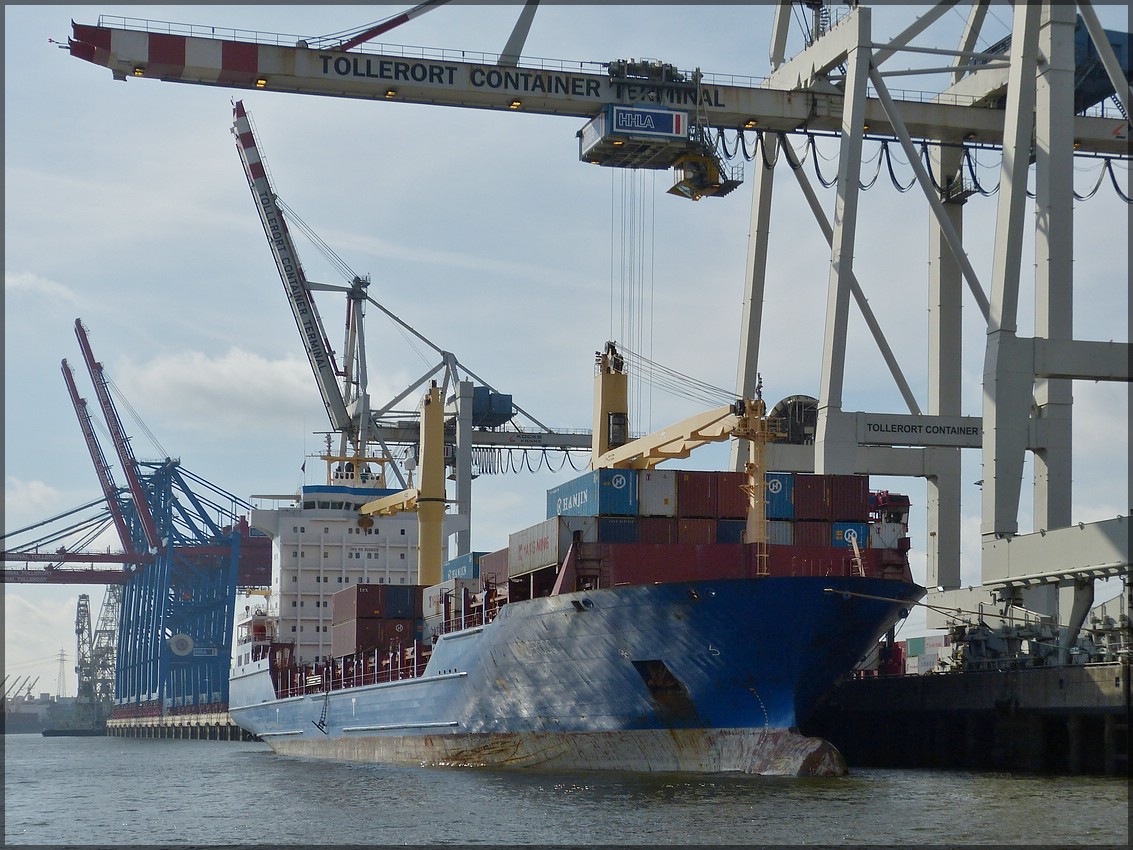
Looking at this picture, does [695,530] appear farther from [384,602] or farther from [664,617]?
[384,602]

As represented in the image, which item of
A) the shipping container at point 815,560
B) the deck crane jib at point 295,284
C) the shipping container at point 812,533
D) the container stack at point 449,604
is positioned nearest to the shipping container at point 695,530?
the shipping container at point 815,560

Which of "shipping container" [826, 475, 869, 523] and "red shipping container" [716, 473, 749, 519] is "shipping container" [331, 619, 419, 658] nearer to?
"red shipping container" [716, 473, 749, 519]

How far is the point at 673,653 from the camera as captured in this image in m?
28.6

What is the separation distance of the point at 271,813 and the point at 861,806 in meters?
9.98

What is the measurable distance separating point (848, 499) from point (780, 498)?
4.53 feet

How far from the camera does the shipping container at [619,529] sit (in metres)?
30.1

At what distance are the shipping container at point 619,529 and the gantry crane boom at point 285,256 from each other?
125 feet

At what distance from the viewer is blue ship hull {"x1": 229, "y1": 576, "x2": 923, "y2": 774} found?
27.9 meters

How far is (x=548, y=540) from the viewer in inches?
1209

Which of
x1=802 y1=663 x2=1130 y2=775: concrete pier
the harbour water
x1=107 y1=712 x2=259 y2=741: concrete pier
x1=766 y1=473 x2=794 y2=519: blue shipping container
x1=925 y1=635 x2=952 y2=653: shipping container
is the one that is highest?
x1=766 y1=473 x2=794 y2=519: blue shipping container

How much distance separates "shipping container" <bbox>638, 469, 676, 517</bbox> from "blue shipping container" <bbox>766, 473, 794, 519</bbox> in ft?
6.31

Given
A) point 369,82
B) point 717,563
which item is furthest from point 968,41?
point 717,563

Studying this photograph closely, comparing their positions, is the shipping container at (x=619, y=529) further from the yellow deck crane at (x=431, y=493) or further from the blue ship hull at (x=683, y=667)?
the yellow deck crane at (x=431, y=493)

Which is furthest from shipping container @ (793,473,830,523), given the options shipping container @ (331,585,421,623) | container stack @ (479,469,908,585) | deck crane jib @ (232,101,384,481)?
deck crane jib @ (232,101,384,481)
